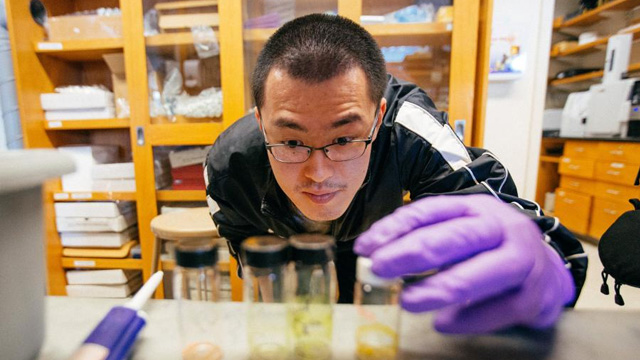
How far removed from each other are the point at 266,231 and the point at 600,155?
2.64 m

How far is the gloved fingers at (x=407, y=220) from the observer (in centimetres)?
38

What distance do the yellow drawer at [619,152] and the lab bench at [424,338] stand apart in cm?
241

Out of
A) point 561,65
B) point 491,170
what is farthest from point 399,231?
point 561,65

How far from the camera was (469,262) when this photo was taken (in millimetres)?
356

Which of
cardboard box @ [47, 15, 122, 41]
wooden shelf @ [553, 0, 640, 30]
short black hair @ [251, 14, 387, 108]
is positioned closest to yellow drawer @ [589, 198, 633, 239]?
wooden shelf @ [553, 0, 640, 30]

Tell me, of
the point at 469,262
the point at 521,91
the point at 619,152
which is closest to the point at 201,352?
the point at 469,262

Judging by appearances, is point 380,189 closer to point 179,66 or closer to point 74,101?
point 179,66

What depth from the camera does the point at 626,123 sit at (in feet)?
7.41

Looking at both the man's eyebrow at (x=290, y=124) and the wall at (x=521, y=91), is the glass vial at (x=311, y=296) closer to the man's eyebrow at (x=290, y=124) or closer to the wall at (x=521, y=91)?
the man's eyebrow at (x=290, y=124)

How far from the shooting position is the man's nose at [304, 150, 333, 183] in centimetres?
71

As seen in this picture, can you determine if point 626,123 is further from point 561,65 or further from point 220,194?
point 220,194

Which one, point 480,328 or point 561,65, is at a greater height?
point 561,65

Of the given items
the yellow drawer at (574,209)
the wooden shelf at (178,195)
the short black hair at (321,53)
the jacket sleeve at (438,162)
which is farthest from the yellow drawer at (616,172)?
the wooden shelf at (178,195)

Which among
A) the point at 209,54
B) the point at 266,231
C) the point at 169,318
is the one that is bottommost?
the point at 266,231
